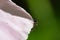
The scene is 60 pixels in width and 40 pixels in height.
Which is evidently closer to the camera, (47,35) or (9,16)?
(9,16)

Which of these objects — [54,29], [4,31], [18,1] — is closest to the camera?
[4,31]

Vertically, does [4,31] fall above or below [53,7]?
above

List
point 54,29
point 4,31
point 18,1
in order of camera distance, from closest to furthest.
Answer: point 4,31, point 18,1, point 54,29

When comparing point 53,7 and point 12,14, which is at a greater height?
point 12,14

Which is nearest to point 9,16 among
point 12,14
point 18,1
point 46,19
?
point 12,14

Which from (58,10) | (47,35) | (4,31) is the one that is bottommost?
(47,35)

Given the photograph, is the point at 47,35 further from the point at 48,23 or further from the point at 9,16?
the point at 9,16

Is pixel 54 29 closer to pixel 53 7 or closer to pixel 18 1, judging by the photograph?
pixel 53 7

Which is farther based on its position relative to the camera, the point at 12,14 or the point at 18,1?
the point at 18,1

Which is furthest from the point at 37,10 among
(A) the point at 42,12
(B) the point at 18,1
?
(B) the point at 18,1
